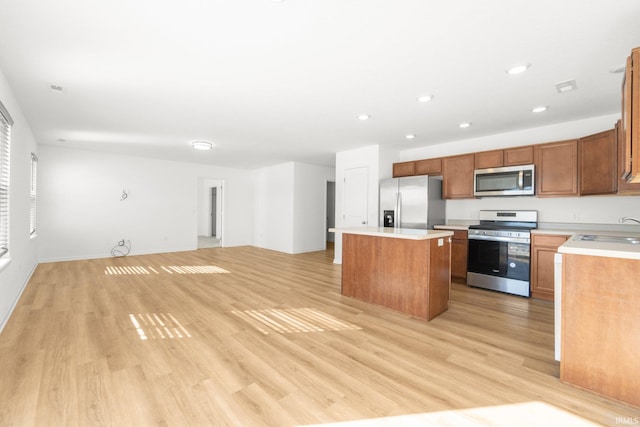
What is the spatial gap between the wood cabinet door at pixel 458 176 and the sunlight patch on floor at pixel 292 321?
10.4 ft

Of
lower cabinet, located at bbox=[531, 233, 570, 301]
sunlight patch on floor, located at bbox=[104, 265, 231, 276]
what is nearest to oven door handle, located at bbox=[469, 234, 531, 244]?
lower cabinet, located at bbox=[531, 233, 570, 301]

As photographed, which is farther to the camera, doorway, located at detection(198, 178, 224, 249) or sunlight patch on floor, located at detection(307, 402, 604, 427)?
doorway, located at detection(198, 178, 224, 249)

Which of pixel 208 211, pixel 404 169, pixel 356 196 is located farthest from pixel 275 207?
pixel 208 211

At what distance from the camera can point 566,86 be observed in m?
2.86

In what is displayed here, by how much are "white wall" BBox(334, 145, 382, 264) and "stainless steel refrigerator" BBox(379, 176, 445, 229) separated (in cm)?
22

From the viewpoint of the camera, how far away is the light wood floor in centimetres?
161

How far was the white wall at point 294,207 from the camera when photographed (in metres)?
7.52

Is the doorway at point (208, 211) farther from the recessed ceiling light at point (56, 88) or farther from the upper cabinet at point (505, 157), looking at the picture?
the upper cabinet at point (505, 157)

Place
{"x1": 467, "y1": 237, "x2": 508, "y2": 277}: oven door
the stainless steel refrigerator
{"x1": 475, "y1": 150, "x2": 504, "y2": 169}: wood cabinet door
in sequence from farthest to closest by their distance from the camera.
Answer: the stainless steel refrigerator → {"x1": 475, "y1": 150, "x2": 504, "y2": 169}: wood cabinet door → {"x1": 467, "y1": 237, "x2": 508, "y2": 277}: oven door

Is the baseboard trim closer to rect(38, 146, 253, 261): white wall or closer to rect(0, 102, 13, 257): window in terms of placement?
rect(0, 102, 13, 257): window

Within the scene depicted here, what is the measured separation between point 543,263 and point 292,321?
3315mm

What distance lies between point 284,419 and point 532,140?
16.2ft

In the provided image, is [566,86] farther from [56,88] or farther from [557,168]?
[56,88]

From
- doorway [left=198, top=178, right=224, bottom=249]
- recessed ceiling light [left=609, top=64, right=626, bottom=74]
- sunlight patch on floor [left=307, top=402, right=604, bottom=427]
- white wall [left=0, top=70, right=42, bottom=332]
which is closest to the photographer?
sunlight patch on floor [left=307, top=402, right=604, bottom=427]
